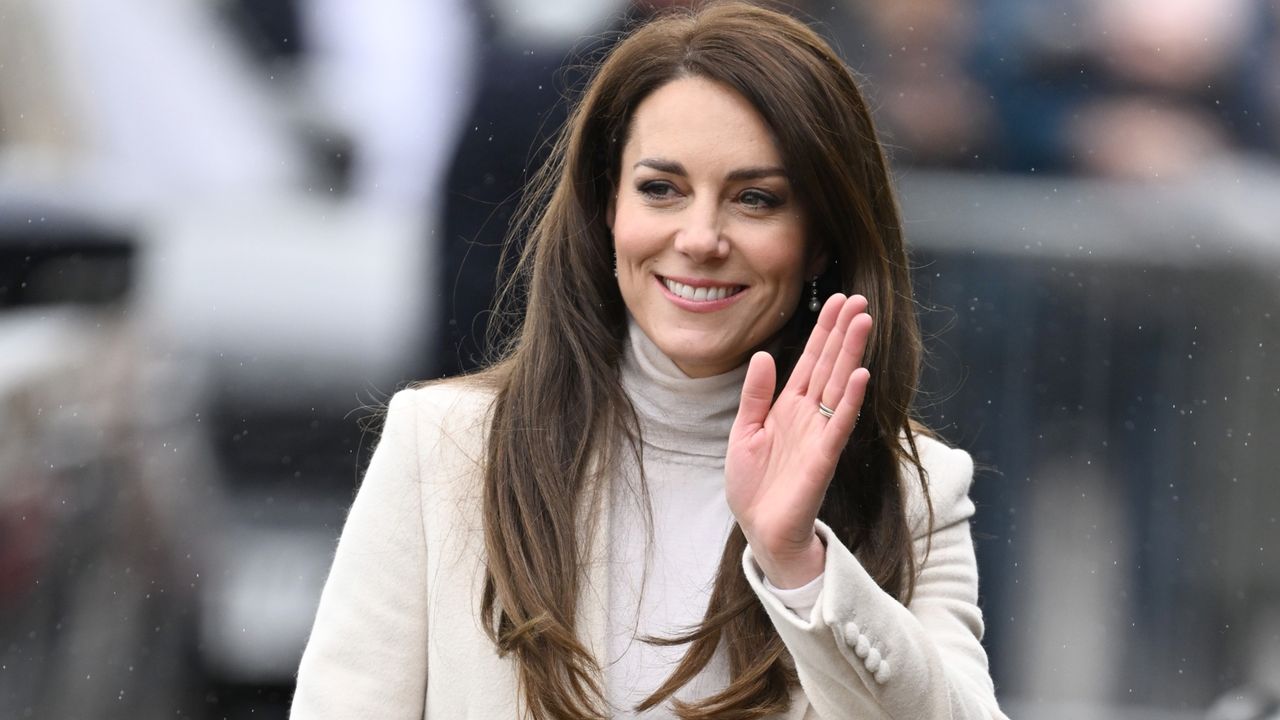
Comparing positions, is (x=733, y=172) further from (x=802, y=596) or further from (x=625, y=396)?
(x=802, y=596)

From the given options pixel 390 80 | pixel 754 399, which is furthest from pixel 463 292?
pixel 754 399

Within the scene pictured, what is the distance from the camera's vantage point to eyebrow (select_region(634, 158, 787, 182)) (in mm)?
2111

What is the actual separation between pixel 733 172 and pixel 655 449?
14.9 inches

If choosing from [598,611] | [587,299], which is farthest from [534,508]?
[587,299]

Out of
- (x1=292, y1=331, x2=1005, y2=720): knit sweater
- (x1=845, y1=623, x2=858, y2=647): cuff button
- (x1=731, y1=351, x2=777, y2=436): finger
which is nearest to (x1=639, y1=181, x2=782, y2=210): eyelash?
(x1=292, y1=331, x2=1005, y2=720): knit sweater

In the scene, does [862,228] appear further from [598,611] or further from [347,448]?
[347,448]

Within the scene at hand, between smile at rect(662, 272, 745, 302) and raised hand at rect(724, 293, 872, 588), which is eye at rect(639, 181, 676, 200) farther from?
raised hand at rect(724, 293, 872, 588)

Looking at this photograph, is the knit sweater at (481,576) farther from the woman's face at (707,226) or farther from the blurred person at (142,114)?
the blurred person at (142,114)

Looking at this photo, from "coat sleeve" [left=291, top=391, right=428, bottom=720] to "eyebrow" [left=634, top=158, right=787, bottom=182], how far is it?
0.45 metres

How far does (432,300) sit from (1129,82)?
4.06 ft

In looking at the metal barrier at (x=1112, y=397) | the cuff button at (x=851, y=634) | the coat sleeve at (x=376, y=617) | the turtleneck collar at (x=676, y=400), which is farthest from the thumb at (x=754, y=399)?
the metal barrier at (x=1112, y=397)

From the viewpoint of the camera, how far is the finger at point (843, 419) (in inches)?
71.9

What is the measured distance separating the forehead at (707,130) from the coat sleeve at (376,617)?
18.9 inches

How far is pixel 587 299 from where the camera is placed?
227cm
